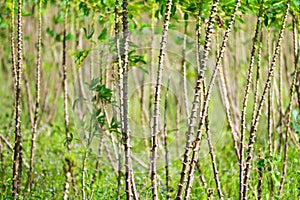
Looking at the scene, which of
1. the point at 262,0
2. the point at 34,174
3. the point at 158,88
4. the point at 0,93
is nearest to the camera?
the point at 158,88

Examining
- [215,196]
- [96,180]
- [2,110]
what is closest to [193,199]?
[215,196]

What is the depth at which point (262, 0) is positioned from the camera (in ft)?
7.32

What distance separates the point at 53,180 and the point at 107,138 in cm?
48

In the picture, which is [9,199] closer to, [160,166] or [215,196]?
[215,196]

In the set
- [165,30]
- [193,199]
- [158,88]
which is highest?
[165,30]

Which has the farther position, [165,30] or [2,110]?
[2,110]

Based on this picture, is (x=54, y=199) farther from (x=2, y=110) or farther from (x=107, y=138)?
(x=2, y=110)

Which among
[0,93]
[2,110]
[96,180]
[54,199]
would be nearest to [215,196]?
[96,180]

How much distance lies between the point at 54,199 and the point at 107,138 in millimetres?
784

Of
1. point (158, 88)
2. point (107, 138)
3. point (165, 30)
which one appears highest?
point (165, 30)

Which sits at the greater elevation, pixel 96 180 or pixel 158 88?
pixel 158 88

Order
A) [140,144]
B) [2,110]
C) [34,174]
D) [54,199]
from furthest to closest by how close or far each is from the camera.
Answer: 1. [2,110]
2. [140,144]
3. [34,174]
4. [54,199]

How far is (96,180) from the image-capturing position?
3.39 meters

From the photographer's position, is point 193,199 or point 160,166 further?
point 160,166
